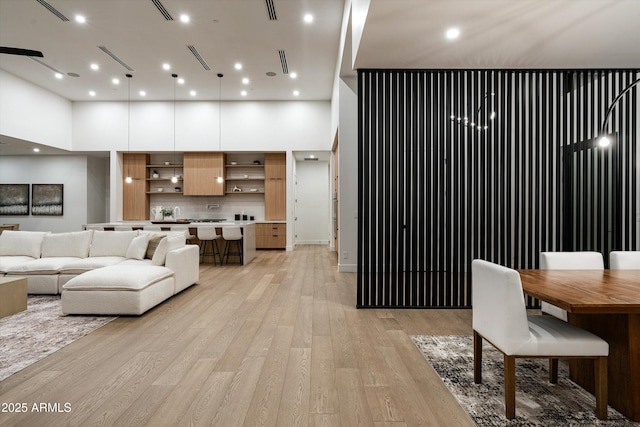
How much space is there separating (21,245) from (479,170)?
657 cm

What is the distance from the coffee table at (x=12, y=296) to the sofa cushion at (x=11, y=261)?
126 cm

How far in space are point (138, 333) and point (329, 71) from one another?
263 inches

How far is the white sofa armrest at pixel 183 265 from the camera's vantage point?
4.70 meters

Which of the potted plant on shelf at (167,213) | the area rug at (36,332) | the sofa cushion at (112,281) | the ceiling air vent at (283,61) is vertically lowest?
the area rug at (36,332)

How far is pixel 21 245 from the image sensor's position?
5324mm

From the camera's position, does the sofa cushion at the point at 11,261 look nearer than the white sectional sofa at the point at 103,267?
No

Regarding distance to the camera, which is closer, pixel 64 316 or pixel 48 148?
pixel 64 316

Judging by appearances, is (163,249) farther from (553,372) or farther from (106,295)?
(553,372)

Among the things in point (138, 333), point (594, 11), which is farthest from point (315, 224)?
point (594, 11)

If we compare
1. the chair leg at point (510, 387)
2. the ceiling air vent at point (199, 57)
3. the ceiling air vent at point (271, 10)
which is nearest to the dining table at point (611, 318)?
the chair leg at point (510, 387)

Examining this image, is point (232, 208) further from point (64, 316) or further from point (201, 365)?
point (201, 365)

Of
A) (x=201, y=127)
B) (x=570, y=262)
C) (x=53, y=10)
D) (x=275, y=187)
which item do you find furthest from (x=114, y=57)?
(x=570, y=262)

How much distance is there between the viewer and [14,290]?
371 cm

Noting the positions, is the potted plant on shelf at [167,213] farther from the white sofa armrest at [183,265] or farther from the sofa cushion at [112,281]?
the sofa cushion at [112,281]
